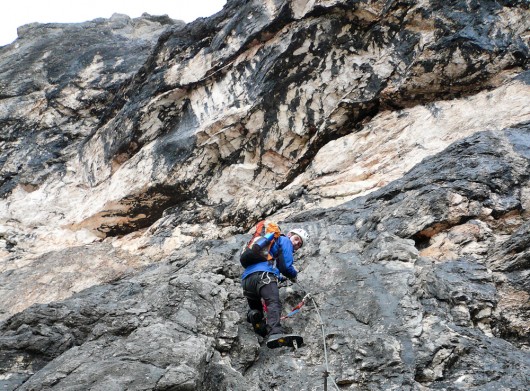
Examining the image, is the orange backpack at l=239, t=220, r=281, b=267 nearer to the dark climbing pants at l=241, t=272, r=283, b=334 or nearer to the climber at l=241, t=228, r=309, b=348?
the climber at l=241, t=228, r=309, b=348

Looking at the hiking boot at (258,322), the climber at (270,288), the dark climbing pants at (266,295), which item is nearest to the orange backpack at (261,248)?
the climber at (270,288)

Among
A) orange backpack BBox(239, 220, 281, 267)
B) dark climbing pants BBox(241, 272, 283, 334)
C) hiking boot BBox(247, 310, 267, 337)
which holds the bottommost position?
hiking boot BBox(247, 310, 267, 337)

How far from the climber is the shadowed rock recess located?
242 millimetres

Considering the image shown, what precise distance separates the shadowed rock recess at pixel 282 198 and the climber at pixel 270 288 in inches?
9.5

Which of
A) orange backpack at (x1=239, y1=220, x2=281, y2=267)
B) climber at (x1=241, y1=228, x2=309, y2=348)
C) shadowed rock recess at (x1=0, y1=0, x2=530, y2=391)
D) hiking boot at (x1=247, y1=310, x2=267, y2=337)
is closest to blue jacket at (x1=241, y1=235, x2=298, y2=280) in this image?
climber at (x1=241, y1=228, x2=309, y2=348)

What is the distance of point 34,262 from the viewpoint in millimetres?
12312

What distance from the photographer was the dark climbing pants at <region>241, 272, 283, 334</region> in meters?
6.55

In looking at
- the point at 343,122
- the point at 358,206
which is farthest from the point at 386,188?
the point at 343,122

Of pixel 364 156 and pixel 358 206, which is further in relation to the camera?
pixel 364 156

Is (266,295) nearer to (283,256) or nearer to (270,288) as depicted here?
(270,288)

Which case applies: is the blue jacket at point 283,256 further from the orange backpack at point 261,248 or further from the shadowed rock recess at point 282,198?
the shadowed rock recess at point 282,198

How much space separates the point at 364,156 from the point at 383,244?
389cm

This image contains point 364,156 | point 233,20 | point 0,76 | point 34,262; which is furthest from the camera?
point 0,76

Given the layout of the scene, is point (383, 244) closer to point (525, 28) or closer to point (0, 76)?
point (525, 28)
